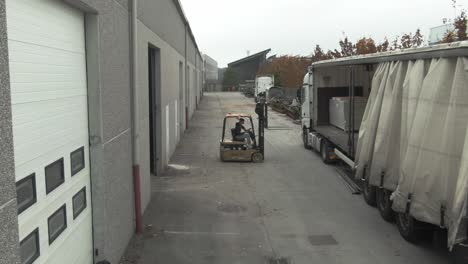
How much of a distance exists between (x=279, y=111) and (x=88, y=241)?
37.1 meters

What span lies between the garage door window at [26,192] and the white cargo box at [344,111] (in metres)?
10.3

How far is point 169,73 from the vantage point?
17.1 m

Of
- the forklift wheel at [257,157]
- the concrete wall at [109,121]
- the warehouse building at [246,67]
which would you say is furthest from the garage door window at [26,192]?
the warehouse building at [246,67]

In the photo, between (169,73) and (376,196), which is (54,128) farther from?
(169,73)

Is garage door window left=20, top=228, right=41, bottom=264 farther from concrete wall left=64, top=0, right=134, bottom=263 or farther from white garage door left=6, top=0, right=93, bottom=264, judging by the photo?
concrete wall left=64, top=0, right=134, bottom=263

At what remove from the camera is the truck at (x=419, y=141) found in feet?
22.5

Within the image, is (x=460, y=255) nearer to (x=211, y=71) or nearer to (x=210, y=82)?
(x=210, y=82)

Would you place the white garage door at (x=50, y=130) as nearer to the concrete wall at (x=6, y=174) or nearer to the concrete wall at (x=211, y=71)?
the concrete wall at (x=6, y=174)

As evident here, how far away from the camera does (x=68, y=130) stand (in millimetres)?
5270

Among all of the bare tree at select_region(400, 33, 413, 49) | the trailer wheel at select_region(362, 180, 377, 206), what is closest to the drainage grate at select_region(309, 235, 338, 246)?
the trailer wheel at select_region(362, 180, 377, 206)

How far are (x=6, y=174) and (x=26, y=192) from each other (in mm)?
926

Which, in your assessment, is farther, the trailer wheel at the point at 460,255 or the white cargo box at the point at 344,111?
the white cargo box at the point at 344,111

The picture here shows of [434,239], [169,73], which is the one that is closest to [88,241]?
[434,239]

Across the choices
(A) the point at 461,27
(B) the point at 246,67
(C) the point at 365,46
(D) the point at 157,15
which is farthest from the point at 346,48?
(B) the point at 246,67
